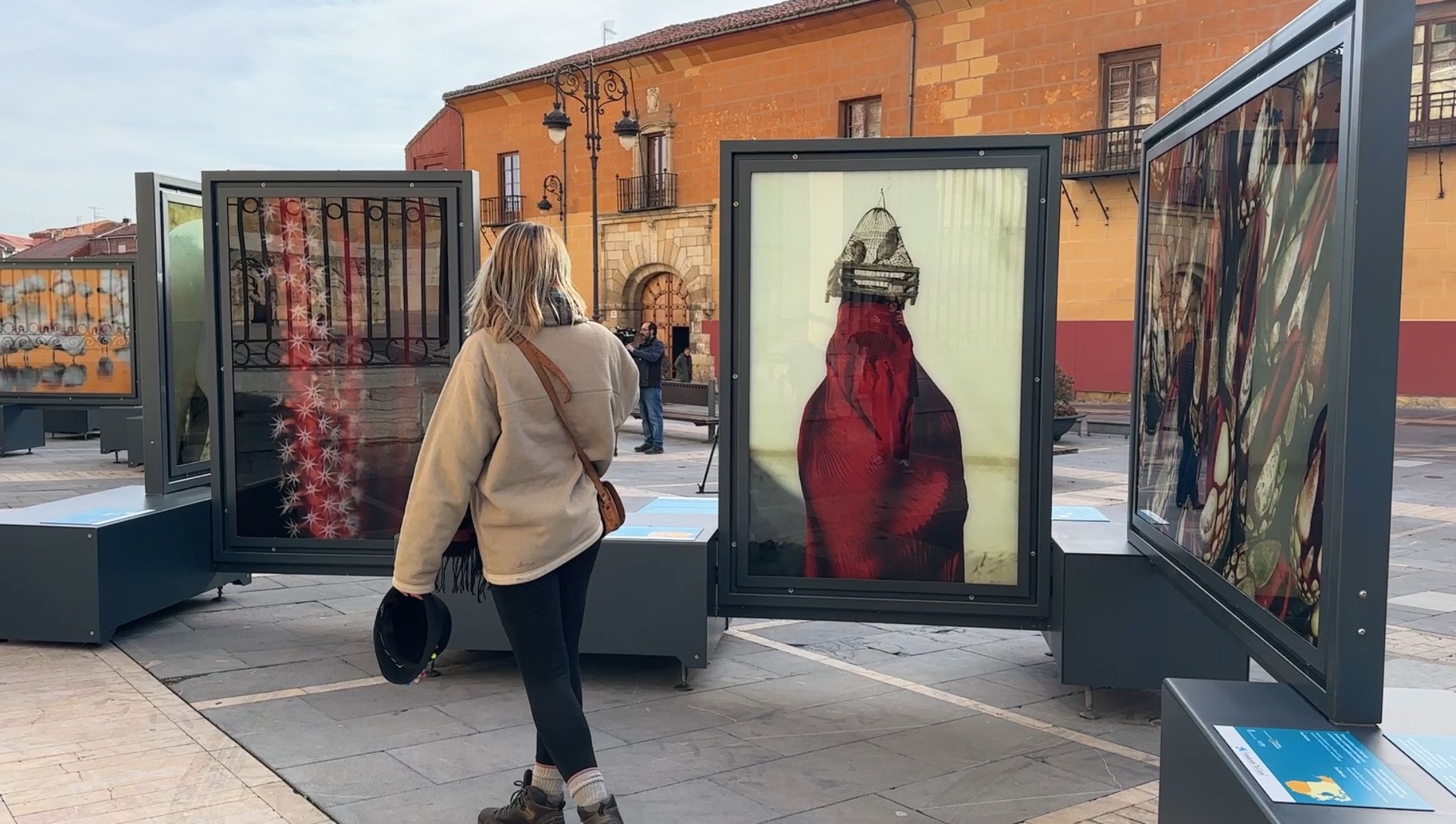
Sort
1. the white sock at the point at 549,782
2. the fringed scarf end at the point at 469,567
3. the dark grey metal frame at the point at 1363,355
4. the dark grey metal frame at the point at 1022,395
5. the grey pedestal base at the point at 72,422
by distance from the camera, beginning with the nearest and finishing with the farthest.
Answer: the dark grey metal frame at the point at 1363,355 → the fringed scarf end at the point at 469,567 → the white sock at the point at 549,782 → the dark grey metal frame at the point at 1022,395 → the grey pedestal base at the point at 72,422

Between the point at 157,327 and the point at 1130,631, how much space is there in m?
5.09

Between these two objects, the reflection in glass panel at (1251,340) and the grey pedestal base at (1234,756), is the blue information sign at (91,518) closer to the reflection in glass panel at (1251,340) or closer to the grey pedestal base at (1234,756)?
the reflection in glass panel at (1251,340)

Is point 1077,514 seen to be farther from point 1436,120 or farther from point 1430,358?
point 1436,120

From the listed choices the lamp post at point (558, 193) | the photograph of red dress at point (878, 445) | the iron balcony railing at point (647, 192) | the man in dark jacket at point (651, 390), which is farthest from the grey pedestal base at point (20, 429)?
the lamp post at point (558, 193)

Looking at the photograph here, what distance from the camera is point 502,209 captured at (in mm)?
35531

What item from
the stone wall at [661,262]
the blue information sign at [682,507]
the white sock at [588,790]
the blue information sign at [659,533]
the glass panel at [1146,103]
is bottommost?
the white sock at [588,790]

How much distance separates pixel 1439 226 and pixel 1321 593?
1966 cm

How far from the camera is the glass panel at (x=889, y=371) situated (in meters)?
4.91

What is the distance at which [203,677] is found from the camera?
5.27 meters

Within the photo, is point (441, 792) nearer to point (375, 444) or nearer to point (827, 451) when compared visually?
point (827, 451)

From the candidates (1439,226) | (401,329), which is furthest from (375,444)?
(1439,226)

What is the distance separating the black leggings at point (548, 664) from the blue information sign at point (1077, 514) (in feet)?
9.31

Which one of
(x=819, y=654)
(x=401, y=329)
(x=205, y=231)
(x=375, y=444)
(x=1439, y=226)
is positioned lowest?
(x=819, y=654)

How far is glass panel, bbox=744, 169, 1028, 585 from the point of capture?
491cm
